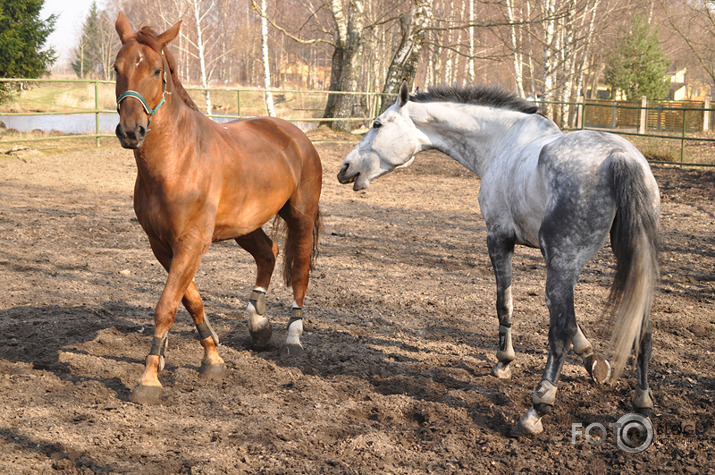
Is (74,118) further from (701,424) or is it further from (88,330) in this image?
(701,424)

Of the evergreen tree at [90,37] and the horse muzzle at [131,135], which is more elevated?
the evergreen tree at [90,37]

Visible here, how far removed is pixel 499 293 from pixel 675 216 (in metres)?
6.73

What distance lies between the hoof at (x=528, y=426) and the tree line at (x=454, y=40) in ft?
7.79

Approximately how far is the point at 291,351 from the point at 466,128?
1.93 metres

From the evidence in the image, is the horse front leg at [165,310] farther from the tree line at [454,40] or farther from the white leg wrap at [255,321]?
the tree line at [454,40]

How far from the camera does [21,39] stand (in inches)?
821

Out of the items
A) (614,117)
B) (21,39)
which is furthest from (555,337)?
(614,117)

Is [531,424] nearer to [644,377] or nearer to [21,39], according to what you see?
[644,377]

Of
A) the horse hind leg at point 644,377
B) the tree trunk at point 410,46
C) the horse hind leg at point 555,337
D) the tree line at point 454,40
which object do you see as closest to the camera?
the horse hind leg at point 555,337

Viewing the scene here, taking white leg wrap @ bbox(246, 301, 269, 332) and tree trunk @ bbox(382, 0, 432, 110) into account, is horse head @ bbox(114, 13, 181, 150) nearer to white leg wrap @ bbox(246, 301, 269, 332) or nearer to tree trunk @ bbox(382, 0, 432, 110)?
white leg wrap @ bbox(246, 301, 269, 332)

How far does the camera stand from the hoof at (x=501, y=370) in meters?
3.93

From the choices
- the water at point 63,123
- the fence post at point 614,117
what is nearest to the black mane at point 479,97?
the water at point 63,123

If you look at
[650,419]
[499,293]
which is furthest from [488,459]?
[499,293]

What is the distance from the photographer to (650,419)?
3283 mm
